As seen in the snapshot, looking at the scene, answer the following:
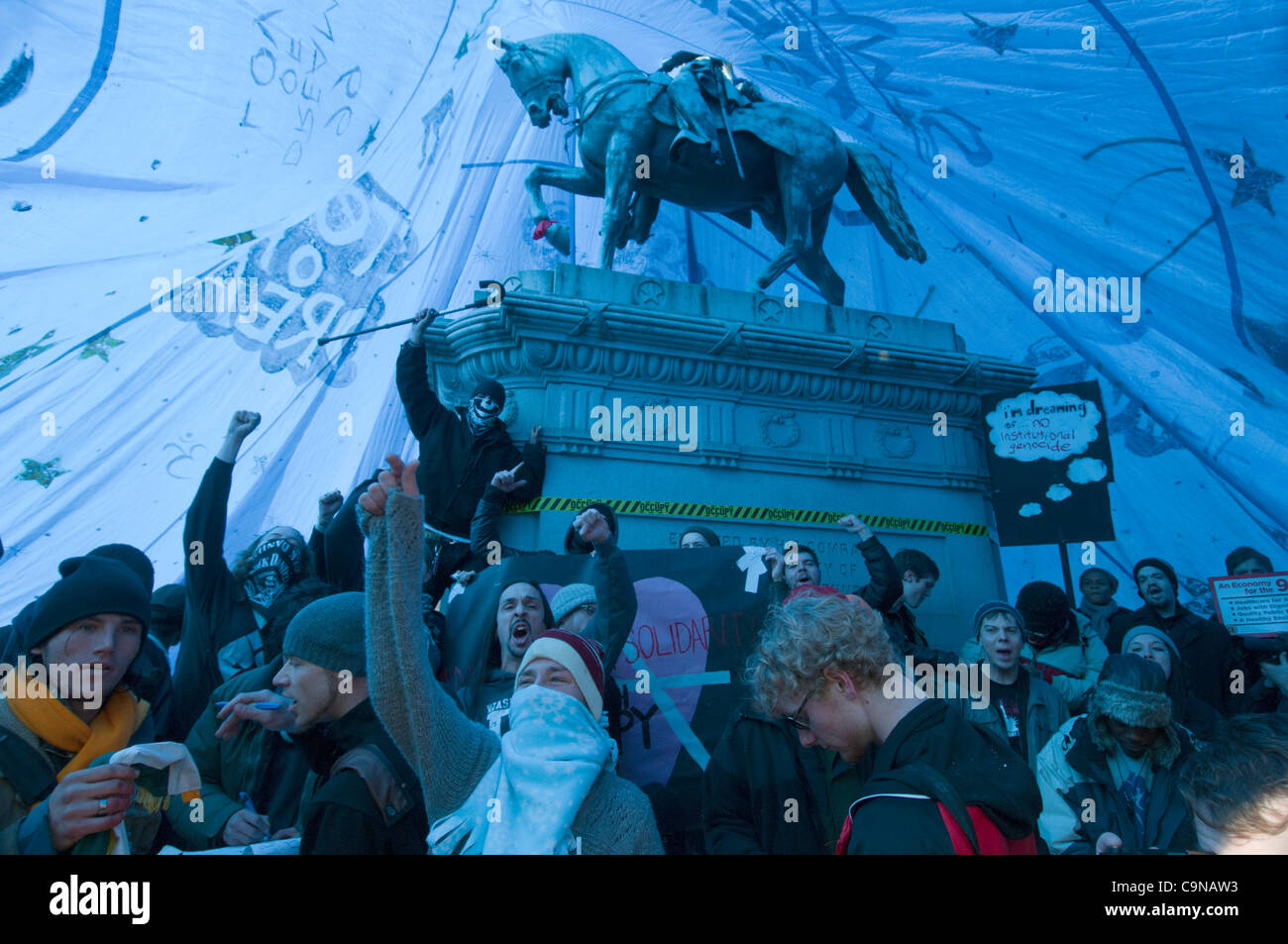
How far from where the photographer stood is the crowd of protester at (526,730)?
8.40 ft

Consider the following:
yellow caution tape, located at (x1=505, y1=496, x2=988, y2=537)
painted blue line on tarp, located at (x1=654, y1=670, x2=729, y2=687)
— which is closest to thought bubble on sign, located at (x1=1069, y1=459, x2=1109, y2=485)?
yellow caution tape, located at (x1=505, y1=496, x2=988, y2=537)

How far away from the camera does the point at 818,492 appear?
813 cm

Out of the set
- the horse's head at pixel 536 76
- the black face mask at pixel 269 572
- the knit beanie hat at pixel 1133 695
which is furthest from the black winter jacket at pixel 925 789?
the horse's head at pixel 536 76

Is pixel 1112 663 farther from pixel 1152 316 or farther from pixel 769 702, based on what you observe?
pixel 1152 316

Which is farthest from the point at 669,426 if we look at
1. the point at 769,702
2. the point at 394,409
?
the point at 769,702

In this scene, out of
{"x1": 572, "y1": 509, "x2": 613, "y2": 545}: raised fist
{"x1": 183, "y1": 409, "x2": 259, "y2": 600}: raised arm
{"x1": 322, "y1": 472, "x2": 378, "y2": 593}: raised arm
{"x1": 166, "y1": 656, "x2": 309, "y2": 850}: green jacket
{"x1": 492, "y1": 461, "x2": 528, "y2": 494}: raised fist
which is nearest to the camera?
{"x1": 166, "y1": 656, "x2": 309, "y2": 850}: green jacket

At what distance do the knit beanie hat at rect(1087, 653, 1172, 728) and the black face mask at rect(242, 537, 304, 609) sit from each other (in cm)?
395

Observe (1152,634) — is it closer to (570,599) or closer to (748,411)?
(570,599)

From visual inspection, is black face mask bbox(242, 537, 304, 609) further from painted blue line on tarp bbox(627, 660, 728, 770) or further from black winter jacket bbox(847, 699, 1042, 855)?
black winter jacket bbox(847, 699, 1042, 855)

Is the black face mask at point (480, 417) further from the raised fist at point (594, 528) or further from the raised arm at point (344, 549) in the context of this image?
the raised fist at point (594, 528)

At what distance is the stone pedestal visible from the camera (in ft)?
24.5

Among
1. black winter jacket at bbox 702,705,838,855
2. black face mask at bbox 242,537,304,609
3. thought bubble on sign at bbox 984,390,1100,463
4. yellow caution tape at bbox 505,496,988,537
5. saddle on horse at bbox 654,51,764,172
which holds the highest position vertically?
saddle on horse at bbox 654,51,764,172

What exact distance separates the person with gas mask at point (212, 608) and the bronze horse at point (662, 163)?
4.33m

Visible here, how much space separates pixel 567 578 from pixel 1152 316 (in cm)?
902
